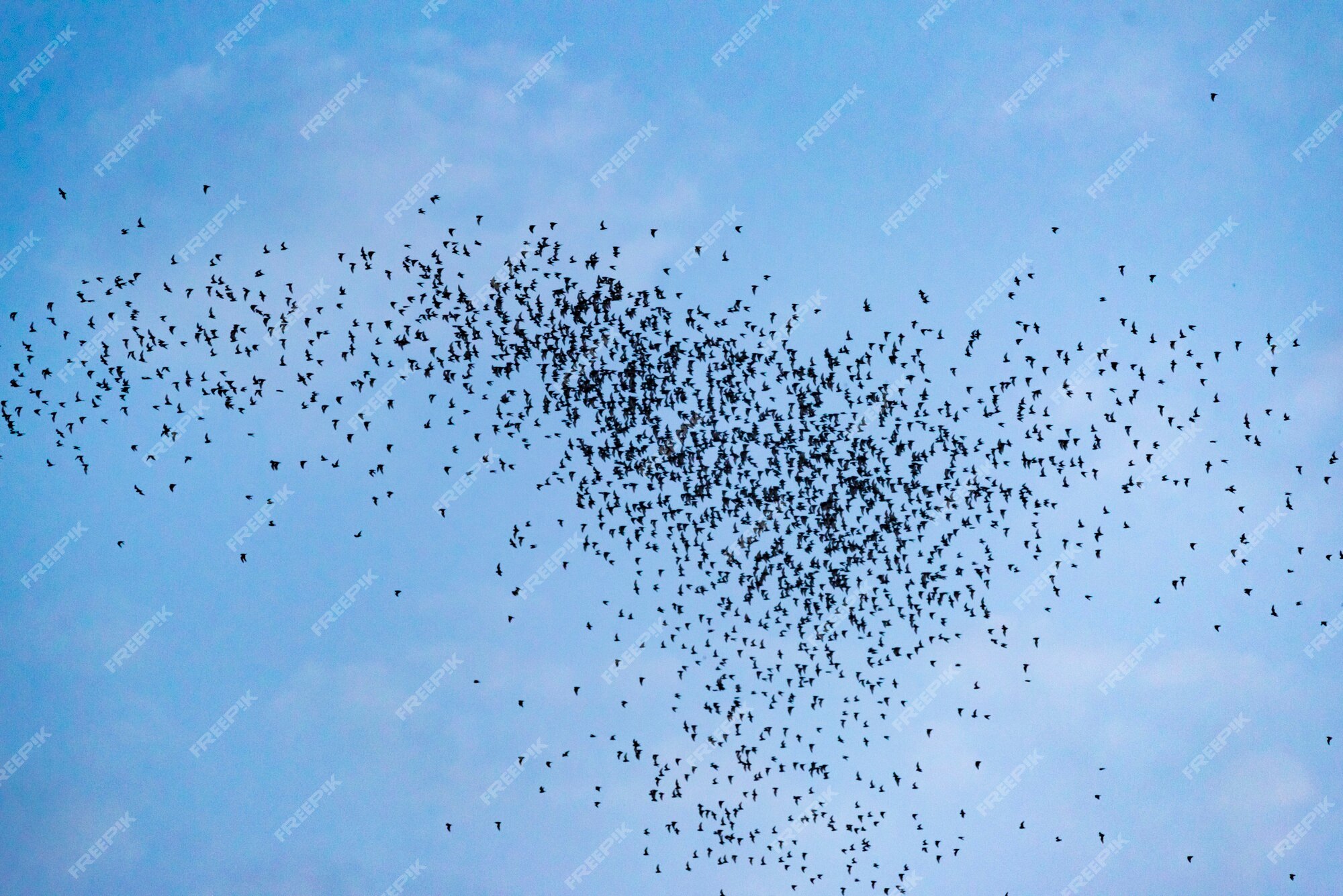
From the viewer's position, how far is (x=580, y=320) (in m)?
50.6

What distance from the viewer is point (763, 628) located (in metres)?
51.7

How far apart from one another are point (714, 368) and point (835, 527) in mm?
8196

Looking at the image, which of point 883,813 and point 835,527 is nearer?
point 835,527

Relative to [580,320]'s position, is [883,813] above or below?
below

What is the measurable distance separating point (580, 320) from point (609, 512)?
8031mm

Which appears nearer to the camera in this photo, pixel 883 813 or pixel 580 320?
pixel 580 320

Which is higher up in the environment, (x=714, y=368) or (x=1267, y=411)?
(x=714, y=368)

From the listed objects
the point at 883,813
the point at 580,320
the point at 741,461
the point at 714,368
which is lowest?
the point at 883,813

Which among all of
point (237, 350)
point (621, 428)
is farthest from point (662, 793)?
point (237, 350)

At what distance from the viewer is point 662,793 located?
2053 inches

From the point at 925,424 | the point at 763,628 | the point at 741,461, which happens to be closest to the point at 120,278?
the point at 741,461

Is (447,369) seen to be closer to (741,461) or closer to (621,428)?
(621,428)

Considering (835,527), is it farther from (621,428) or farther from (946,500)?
(621,428)

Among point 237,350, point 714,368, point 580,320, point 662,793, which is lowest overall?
point 662,793
